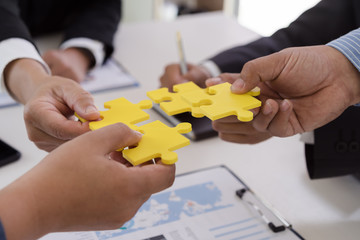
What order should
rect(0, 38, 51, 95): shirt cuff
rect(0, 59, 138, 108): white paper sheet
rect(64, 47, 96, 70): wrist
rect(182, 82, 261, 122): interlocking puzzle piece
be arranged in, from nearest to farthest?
1. rect(182, 82, 261, 122): interlocking puzzle piece
2. rect(0, 38, 51, 95): shirt cuff
3. rect(0, 59, 138, 108): white paper sheet
4. rect(64, 47, 96, 70): wrist

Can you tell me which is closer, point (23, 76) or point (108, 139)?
point (108, 139)

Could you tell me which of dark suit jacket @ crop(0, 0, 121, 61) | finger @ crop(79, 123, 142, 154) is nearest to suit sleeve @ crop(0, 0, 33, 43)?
dark suit jacket @ crop(0, 0, 121, 61)

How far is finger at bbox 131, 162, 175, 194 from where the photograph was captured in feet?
1.68

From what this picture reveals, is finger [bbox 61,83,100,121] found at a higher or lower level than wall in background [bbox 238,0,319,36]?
lower

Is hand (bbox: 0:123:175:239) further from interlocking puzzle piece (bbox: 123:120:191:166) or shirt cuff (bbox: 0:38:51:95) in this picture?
shirt cuff (bbox: 0:38:51:95)

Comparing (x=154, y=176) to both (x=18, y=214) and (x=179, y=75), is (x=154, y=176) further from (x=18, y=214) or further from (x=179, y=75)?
(x=179, y=75)

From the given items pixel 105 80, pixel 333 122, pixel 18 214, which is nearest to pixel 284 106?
pixel 333 122

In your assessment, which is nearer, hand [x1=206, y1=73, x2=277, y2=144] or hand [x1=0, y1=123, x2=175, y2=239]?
hand [x1=0, y1=123, x2=175, y2=239]

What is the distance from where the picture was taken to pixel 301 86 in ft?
2.49

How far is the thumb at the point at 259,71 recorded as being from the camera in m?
0.65

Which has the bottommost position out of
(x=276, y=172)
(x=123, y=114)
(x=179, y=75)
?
(x=276, y=172)

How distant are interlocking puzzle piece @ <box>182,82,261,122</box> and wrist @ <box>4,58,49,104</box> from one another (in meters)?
0.39

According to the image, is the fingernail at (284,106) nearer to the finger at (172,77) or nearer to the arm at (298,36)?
the arm at (298,36)

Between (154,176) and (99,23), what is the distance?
3.11ft
